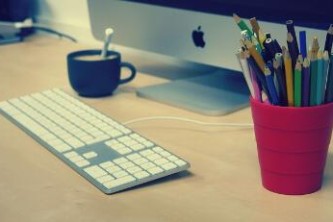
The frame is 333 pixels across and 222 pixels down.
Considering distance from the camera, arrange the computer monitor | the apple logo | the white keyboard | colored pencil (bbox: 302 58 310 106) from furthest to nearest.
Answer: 1. the apple logo
2. the computer monitor
3. the white keyboard
4. colored pencil (bbox: 302 58 310 106)

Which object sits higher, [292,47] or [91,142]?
[292,47]

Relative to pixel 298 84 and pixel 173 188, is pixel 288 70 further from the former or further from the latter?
pixel 173 188

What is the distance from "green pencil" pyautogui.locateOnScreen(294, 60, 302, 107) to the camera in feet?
1.84

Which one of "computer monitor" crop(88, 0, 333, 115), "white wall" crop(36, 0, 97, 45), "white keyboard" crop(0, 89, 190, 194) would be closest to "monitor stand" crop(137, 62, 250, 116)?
"computer monitor" crop(88, 0, 333, 115)

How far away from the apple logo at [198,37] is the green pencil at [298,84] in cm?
38

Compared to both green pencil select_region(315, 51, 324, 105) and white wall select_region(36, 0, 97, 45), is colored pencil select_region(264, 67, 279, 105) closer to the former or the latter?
green pencil select_region(315, 51, 324, 105)

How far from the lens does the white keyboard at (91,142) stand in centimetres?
66

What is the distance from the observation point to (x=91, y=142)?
2.48 feet

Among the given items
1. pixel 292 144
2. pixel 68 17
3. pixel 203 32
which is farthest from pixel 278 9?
pixel 68 17

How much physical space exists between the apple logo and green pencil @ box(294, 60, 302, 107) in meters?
0.38

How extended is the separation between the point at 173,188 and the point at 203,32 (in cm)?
36

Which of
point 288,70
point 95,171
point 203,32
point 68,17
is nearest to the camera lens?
A: point 288,70

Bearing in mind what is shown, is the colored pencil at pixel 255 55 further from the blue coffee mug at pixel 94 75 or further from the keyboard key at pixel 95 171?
the blue coffee mug at pixel 94 75

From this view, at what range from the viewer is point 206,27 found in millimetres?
921
